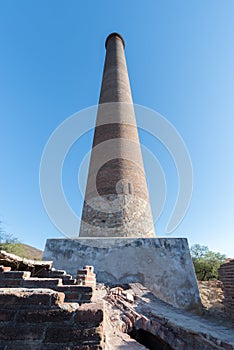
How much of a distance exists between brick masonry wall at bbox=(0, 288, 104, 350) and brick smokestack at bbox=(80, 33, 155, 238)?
17.0ft

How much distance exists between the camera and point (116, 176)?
751 cm

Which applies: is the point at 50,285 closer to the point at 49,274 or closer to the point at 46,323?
the point at 46,323

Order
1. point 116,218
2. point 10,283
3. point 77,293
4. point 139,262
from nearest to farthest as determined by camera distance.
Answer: point 77,293, point 10,283, point 139,262, point 116,218

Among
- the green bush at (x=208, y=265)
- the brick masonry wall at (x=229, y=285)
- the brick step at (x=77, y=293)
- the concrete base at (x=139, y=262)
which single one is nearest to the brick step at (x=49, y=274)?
the brick step at (x=77, y=293)

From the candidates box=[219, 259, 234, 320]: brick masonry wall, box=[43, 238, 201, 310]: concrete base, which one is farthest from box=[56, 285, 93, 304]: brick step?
box=[219, 259, 234, 320]: brick masonry wall

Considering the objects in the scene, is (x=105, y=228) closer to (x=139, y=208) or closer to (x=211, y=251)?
(x=139, y=208)

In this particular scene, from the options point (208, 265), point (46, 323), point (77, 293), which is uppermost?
point (208, 265)

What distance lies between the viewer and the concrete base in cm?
410

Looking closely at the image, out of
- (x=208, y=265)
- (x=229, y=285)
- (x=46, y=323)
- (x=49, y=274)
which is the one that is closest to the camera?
(x=46, y=323)

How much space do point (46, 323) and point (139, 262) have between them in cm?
329

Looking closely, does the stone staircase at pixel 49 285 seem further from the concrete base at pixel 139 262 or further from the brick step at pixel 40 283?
the concrete base at pixel 139 262

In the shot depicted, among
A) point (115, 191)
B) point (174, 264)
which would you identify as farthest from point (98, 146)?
point (174, 264)

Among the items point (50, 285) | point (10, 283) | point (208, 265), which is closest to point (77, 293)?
point (50, 285)

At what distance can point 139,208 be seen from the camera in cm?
719
